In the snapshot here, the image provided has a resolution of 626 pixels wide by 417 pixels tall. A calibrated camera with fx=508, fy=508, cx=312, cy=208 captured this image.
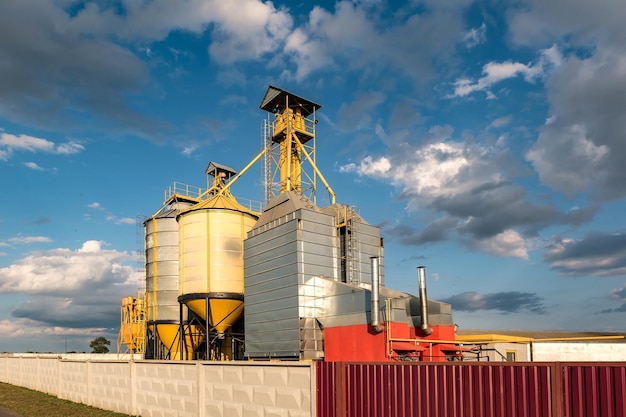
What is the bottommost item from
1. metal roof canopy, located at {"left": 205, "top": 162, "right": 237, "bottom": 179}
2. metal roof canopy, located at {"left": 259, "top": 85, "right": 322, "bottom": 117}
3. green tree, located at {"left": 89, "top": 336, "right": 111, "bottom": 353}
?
green tree, located at {"left": 89, "top": 336, "right": 111, "bottom": 353}

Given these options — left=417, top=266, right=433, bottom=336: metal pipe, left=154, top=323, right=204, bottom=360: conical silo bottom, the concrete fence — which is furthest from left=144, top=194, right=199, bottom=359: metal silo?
left=417, top=266, right=433, bottom=336: metal pipe

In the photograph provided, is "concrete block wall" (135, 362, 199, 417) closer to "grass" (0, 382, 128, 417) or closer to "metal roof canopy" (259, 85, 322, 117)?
"grass" (0, 382, 128, 417)

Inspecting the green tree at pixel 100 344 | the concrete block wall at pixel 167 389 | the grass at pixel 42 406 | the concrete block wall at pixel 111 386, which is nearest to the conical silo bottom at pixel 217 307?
the grass at pixel 42 406

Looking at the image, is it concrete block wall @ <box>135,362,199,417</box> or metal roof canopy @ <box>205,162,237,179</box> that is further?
metal roof canopy @ <box>205,162,237,179</box>

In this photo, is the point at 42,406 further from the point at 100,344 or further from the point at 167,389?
the point at 100,344

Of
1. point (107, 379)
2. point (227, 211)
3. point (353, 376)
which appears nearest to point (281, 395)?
point (353, 376)

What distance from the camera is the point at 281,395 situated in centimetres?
1341

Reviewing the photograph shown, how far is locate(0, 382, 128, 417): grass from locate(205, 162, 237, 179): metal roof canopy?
966 inches

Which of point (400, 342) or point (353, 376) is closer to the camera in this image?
point (353, 376)

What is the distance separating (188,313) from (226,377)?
1039 inches

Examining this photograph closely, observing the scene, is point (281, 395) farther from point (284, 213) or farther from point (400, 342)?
point (284, 213)

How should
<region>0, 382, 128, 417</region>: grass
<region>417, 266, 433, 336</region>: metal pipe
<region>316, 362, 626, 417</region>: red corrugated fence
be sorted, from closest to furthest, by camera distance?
<region>316, 362, 626, 417</region>: red corrugated fence
<region>0, 382, 128, 417</region>: grass
<region>417, 266, 433, 336</region>: metal pipe

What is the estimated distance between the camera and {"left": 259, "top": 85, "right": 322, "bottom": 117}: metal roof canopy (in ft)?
141

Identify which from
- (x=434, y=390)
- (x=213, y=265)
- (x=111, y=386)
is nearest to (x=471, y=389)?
(x=434, y=390)
